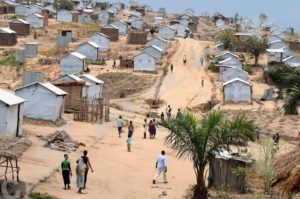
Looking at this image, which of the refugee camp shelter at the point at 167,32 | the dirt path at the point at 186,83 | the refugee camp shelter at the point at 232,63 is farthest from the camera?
the refugee camp shelter at the point at 167,32

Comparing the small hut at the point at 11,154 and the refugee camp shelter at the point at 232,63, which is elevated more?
the refugee camp shelter at the point at 232,63

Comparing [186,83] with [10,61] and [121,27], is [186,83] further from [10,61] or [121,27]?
[121,27]

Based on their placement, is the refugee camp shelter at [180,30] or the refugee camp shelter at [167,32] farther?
the refugee camp shelter at [180,30]

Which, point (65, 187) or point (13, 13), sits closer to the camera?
point (65, 187)

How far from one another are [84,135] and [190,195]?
10.7 m

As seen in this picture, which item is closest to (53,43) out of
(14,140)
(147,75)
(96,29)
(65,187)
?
(96,29)

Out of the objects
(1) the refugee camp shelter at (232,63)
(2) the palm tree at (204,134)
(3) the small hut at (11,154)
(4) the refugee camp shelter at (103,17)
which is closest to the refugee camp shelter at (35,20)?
(4) the refugee camp shelter at (103,17)

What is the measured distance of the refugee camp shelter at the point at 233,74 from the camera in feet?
168

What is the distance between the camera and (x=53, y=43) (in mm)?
64188

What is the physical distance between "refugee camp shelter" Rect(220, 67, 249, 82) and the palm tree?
117 feet

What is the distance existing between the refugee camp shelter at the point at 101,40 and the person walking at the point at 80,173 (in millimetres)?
47000

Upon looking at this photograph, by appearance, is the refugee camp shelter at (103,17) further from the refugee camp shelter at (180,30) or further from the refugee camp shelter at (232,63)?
the refugee camp shelter at (232,63)

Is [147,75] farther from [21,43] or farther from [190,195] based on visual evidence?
[190,195]

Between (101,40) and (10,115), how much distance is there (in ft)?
133
